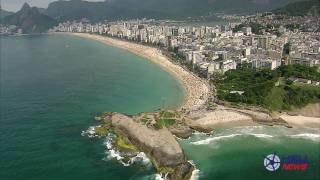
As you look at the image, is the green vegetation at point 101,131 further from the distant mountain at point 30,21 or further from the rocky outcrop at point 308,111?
the distant mountain at point 30,21

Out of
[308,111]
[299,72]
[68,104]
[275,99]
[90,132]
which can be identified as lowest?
[90,132]

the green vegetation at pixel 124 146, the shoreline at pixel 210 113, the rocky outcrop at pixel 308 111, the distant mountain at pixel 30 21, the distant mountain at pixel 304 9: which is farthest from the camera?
the distant mountain at pixel 30 21

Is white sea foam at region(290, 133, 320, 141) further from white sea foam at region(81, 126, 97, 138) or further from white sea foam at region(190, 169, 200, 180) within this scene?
white sea foam at region(81, 126, 97, 138)

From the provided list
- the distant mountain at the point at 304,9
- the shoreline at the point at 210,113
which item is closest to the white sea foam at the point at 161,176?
the shoreline at the point at 210,113

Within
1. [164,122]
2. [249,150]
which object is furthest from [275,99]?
[164,122]

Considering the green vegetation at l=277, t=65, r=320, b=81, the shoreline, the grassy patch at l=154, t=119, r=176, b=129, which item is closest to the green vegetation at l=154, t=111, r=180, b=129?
the grassy patch at l=154, t=119, r=176, b=129

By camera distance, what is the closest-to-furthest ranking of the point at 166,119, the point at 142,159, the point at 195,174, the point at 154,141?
the point at 195,174 → the point at 142,159 → the point at 154,141 → the point at 166,119

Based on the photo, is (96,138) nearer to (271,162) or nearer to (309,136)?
(271,162)
